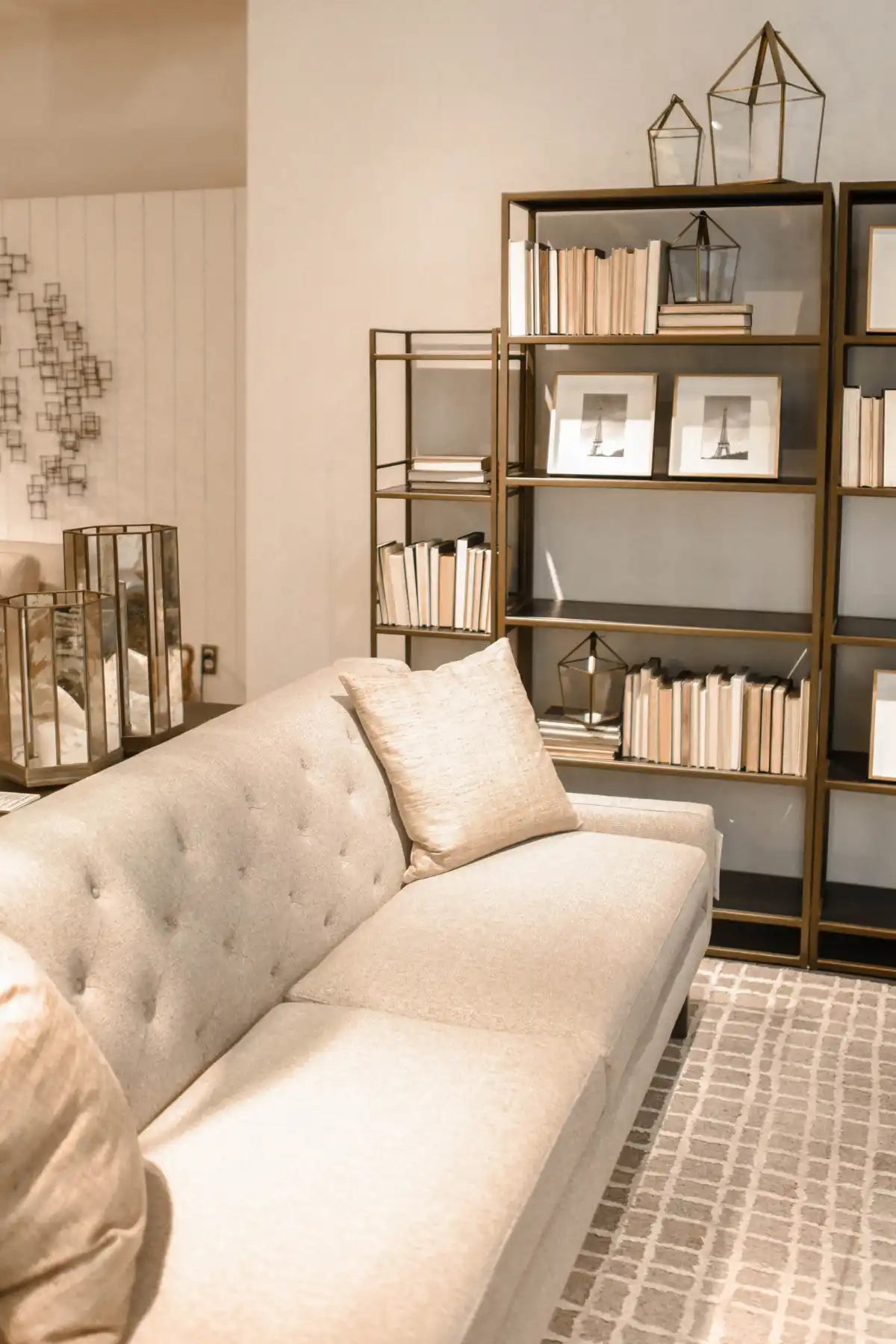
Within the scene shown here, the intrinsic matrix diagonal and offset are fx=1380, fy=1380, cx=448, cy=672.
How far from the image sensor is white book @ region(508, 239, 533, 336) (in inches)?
140

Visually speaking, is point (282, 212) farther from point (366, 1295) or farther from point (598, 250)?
point (366, 1295)

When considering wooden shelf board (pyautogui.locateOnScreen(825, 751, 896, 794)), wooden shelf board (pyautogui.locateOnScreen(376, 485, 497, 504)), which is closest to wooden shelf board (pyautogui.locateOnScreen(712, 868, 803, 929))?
wooden shelf board (pyautogui.locateOnScreen(825, 751, 896, 794))

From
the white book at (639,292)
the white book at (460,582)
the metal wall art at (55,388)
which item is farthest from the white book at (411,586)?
the metal wall art at (55,388)

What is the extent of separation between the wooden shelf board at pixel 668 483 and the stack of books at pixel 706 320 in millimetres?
365

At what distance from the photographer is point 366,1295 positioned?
148 cm

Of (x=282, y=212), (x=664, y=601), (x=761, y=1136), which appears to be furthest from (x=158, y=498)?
(x=761, y=1136)

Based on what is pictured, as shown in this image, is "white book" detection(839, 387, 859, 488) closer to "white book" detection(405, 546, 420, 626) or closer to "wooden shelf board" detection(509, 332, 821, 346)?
"wooden shelf board" detection(509, 332, 821, 346)

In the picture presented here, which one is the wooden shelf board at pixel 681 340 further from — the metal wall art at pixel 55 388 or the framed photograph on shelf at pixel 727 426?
the metal wall art at pixel 55 388

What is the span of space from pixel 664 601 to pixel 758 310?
0.82 metres

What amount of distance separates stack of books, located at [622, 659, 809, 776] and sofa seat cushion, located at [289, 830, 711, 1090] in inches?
23.2

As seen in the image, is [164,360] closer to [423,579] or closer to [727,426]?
[423,579]

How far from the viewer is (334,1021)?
7.23 ft

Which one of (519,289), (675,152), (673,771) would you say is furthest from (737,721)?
(675,152)

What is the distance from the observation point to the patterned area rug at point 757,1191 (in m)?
2.21
